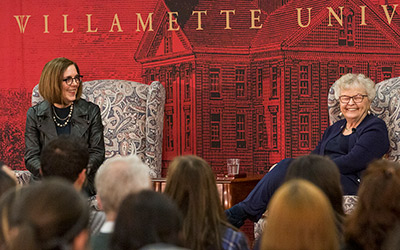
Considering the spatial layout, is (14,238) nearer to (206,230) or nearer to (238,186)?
(206,230)

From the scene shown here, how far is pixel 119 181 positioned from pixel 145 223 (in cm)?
76

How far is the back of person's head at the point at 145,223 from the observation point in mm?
1453

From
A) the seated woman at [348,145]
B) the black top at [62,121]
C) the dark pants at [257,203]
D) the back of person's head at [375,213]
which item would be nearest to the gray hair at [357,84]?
the seated woman at [348,145]

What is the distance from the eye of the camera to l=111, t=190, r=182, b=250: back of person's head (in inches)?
57.2

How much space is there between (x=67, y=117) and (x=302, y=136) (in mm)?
1920

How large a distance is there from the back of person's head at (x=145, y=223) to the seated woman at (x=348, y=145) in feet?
7.95

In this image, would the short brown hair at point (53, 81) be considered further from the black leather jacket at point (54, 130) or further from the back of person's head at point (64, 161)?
the back of person's head at point (64, 161)

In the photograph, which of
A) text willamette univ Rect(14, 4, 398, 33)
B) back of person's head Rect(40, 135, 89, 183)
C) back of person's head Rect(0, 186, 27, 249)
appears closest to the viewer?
back of person's head Rect(0, 186, 27, 249)

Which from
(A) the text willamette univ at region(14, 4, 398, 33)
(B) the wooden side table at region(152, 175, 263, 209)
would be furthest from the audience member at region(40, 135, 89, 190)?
(A) the text willamette univ at region(14, 4, 398, 33)

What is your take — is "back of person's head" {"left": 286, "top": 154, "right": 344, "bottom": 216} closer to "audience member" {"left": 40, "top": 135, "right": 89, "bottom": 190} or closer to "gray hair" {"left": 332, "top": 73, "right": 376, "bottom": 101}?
"audience member" {"left": 40, "top": 135, "right": 89, "bottom": 190}

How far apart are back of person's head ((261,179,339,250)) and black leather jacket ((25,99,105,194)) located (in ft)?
9.13

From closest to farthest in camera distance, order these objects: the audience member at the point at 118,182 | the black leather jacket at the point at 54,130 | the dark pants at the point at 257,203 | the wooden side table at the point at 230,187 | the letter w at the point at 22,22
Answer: the audience member at the point at 118,182
the dark pants at the point at 257,203
the black leather jacket at the point at 54,130
the wooden side table at the point at 230,187
the letter w at the point at 22,22

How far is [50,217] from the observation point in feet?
4.86

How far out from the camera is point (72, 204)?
60.6 inches
